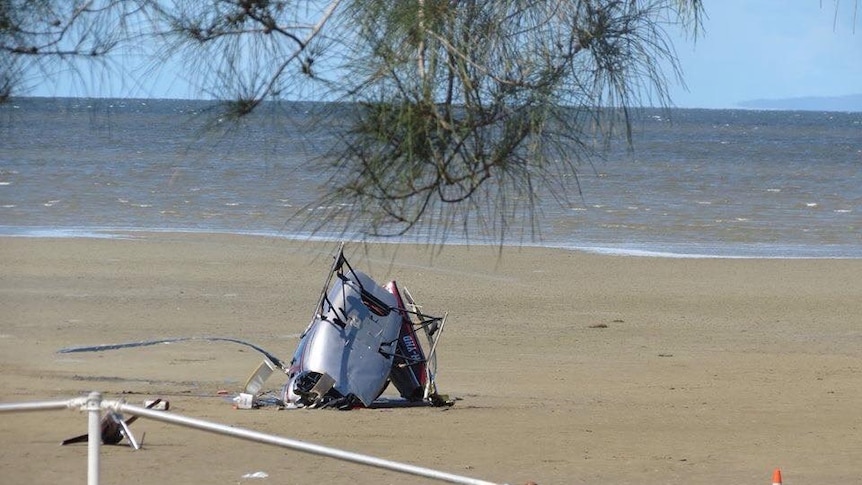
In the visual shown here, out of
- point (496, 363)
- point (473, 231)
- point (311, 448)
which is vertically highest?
point (311, 448)

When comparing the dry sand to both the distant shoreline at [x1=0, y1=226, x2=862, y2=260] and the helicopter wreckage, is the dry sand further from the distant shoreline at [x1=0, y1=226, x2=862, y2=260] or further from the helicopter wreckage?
the distant shoreline at [x1=0, y1=226, x2=862, y2=260]

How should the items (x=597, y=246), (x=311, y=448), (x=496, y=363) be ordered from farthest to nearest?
1. (x=597, y=246)
2. (x=496, y=363)
3. (x=311, y=448)

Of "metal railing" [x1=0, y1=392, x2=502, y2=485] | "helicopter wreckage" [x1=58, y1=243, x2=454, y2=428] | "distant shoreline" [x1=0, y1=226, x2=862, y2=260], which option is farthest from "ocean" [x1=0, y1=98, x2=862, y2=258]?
"metal railing" [x1=0, y1=392, x2=502, y2=485]

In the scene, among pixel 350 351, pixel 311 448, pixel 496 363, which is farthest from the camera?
pixel 496 363

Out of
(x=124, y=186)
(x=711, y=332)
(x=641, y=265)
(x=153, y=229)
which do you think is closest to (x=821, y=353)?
(x=711, y=332)

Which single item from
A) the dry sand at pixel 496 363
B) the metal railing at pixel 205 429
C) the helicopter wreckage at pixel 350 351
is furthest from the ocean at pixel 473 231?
the metal railing at pixel 205 429

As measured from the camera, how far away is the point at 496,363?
1036cm

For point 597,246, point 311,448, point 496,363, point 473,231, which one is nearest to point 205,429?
point 311,448

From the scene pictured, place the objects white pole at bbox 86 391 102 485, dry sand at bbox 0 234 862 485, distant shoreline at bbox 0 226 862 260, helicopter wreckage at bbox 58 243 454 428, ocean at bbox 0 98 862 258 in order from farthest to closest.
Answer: ocean at bbox 0 98 862 258 → distant shoreline at bbox 0 226 862 260 → helicopter wreckage at bbox 58 243 454 428 → dry sand at bbox 0 234 862 485 → white pole at bbox 86 391 102 485

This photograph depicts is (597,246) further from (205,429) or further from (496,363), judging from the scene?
(205,429)

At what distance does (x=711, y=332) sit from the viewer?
12.3 metres

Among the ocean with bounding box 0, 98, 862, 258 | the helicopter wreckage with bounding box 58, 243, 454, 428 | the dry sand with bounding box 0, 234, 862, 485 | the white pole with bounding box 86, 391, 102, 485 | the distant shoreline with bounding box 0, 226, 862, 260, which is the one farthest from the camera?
the ocean with bounding box 0, 98, 862, 258

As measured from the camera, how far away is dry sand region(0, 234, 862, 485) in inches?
266

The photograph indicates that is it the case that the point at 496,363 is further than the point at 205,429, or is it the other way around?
the point at 496,363
